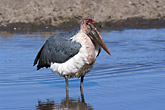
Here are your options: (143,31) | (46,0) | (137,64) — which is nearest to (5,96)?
(137,64)

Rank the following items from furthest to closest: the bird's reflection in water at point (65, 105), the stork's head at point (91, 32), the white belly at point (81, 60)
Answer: the stork's head at point (91, 32), the white belly at point (81, 60), the bird's reflection in water at point (65, 105)

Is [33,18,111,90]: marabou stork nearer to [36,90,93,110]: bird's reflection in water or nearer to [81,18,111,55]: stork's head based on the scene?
[81,18,111,55]: stork's head

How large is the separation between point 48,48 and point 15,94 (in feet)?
3.63

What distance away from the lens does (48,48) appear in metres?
8.51

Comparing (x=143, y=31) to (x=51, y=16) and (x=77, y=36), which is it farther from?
(x=77, y=36)

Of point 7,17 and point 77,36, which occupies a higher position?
point 7,17

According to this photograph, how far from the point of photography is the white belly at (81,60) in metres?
7.94

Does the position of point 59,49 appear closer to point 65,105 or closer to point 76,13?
point 65,105

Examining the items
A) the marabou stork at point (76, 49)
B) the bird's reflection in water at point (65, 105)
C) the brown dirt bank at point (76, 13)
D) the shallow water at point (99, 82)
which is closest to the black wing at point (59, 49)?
the marabou stork at point (76, 49)

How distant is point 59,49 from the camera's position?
8.23 meters

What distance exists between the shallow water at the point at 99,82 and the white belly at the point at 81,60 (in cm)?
38

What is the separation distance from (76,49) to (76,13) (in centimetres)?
1008

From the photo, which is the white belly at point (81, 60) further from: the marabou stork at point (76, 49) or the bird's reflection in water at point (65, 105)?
the bird's reflection in water at point (65, 105)

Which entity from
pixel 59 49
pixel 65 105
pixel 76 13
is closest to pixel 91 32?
pixel 59 49
